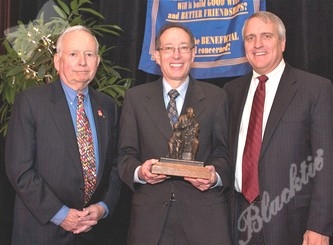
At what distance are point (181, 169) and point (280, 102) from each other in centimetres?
66

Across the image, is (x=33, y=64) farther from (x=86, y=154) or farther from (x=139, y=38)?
(x=86, y=154)

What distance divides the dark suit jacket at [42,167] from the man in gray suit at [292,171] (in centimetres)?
85

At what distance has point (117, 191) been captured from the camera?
3.11 metres

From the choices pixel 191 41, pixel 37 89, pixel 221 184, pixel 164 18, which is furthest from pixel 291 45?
pixel 37 89

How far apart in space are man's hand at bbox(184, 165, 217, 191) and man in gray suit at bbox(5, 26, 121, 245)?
54 centimetres

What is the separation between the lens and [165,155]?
9.06ft

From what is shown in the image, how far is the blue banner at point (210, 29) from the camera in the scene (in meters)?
4.30

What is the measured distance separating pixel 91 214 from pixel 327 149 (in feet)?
4.01

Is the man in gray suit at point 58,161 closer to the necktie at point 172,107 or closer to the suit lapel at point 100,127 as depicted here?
the suit lapel at point 100,127

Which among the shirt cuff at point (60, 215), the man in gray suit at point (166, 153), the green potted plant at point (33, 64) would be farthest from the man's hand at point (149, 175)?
the green potted plant at point (33, 64)

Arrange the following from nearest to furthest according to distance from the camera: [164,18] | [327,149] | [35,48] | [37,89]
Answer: [327,149], [37,89], [35,48], [164,18]

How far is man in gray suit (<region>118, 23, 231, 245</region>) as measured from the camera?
8.91ft

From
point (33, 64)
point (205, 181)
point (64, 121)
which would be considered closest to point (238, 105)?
point (205, 181)

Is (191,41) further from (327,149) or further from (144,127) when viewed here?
(327,149)
